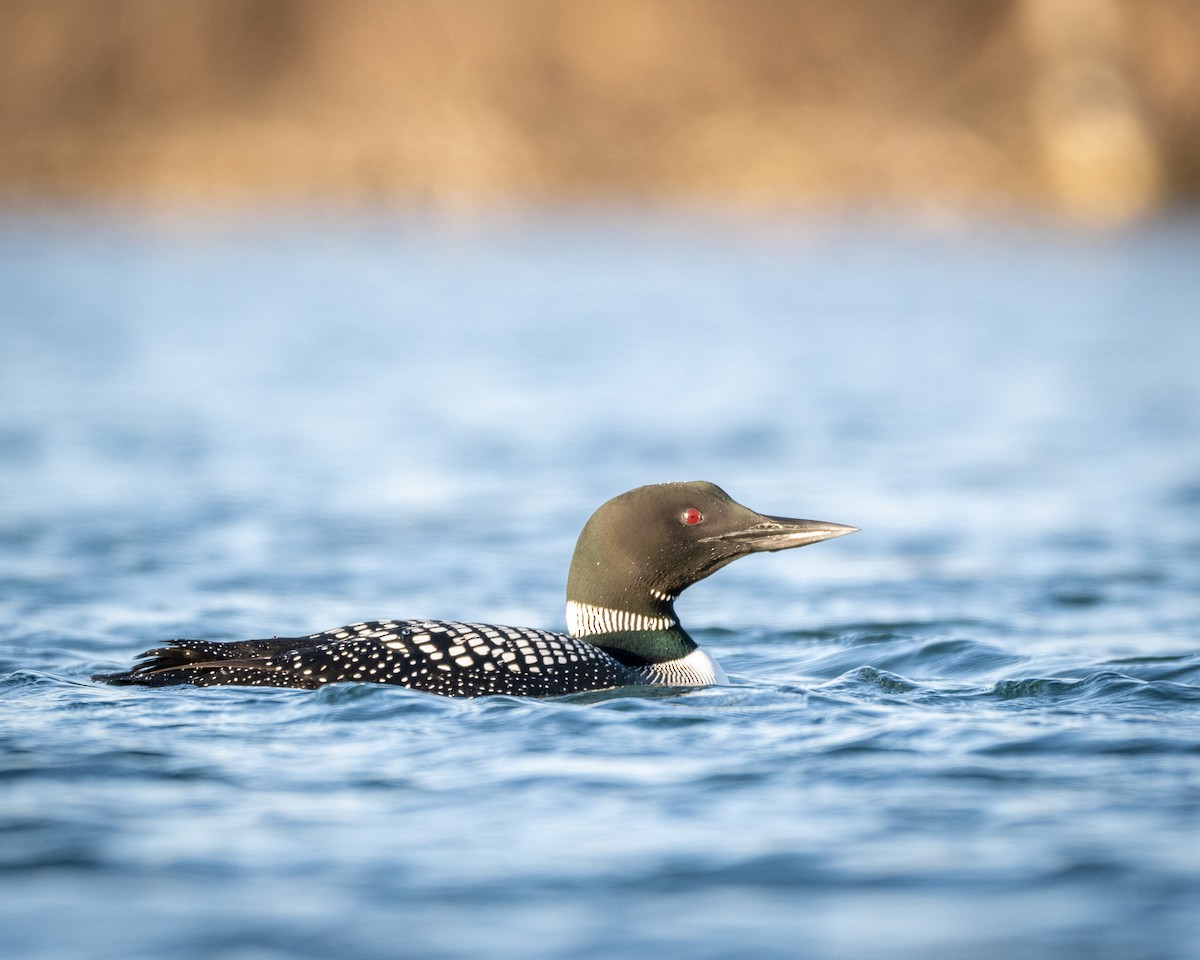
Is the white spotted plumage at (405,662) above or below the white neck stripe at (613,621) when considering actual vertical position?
below

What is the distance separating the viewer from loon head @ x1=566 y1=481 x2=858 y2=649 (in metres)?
5.20

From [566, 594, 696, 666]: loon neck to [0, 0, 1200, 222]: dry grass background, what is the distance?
28978 millimetres

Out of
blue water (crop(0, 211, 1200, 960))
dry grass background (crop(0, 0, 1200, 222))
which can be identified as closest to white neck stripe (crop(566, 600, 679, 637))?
blue water (crop(0, 211, 1200, 960))

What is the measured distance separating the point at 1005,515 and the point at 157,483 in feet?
14.2

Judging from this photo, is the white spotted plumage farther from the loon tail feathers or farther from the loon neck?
the loon neck

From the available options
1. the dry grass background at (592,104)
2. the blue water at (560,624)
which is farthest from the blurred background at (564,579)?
the dry grass background at (592,104)

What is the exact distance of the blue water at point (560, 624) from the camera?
132 inches

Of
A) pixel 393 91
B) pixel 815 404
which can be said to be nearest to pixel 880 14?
pixel 393 91

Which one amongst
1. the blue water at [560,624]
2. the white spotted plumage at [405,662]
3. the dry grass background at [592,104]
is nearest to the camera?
the blue water at [560,624]

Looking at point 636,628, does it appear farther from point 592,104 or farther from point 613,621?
point 592,104

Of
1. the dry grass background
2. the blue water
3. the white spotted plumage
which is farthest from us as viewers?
the dry grass background

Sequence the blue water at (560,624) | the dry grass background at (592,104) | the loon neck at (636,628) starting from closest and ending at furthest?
the blue water at (560,624) < the loon neck at (636,628) < the dry grass background at (592,104)

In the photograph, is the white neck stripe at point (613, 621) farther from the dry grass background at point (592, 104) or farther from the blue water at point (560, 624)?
the dry grass background at point (592, 104)

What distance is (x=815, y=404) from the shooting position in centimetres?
1327
